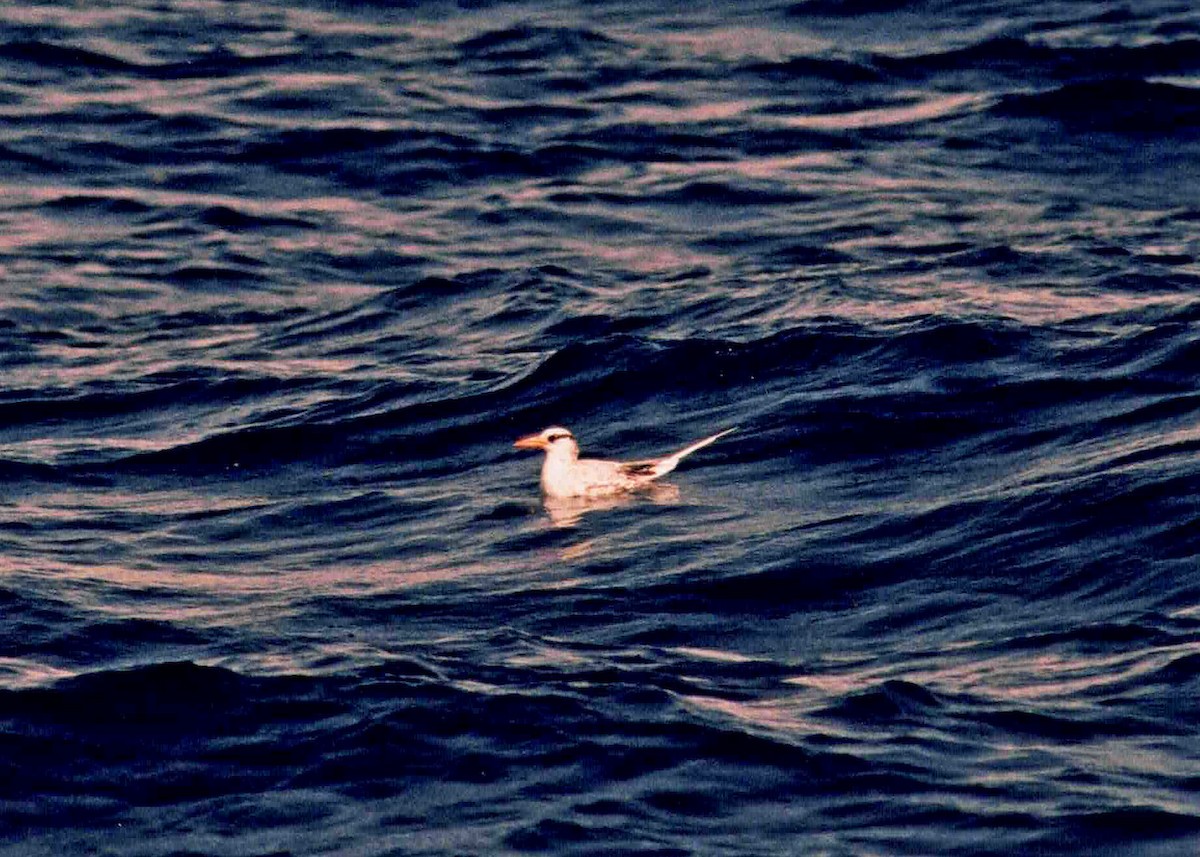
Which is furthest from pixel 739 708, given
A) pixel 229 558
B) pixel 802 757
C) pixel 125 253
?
pixel 125 253

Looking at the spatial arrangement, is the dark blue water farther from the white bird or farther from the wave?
the white bird

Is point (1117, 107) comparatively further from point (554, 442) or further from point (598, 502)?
point (598, 502)

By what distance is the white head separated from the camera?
1686 centimetres

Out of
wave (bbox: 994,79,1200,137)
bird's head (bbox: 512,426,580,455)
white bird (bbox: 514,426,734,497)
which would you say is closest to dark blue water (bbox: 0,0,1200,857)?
wave (bbox: 994,79,1200,137)

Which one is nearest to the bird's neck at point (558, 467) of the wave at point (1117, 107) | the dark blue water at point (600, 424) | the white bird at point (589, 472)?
the white bird at point (589, 472)

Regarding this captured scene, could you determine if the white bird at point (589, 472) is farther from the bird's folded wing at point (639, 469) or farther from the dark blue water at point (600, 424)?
the dark blue water at point (600, 424)

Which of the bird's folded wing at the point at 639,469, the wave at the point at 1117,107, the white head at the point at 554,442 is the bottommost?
the bird's folded wing at the point at 639,469

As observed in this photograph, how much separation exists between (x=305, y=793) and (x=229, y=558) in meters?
4.41

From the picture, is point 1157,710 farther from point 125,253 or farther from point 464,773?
point 125,253

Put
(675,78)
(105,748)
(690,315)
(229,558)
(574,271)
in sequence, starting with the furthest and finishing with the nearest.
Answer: (675,78) < (574,271) < (690,315) < (229,558) < (105,748)

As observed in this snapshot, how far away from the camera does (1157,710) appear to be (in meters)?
11.7

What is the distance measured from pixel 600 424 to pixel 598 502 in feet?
A: 8.20

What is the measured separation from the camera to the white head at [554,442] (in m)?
16.9

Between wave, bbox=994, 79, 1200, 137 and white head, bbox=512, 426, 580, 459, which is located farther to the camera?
wave, bbox=994, 79, 1200, 137
